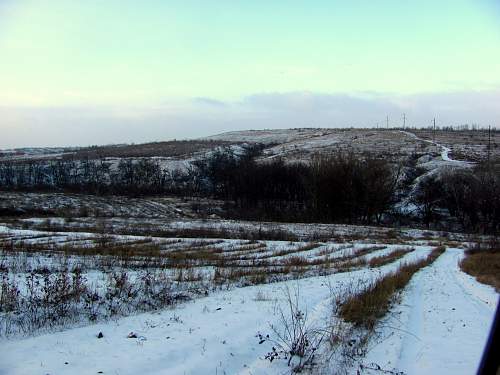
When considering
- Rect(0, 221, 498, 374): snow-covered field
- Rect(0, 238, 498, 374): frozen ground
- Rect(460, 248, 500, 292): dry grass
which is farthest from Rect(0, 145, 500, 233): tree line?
Rect(0, 238, 498, 374): frozen ground

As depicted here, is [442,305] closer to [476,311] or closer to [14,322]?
[476,311]

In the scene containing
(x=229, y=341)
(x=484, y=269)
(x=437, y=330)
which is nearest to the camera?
(x=229, y=341)

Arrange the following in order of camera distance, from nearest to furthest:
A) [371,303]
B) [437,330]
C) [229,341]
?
[229,341] < [437,330] < [371,303]

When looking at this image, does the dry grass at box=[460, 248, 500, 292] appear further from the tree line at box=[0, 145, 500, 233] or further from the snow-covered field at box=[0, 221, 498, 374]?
the tree line at box=[0, 145, 500, 233]

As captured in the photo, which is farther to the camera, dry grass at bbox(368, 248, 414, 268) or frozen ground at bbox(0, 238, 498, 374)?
dry grass at bbox(368, 248, 414, 268)

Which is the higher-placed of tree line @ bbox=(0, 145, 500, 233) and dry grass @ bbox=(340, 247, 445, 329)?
dry grass @ bbox=(340, 247, 445, 329)

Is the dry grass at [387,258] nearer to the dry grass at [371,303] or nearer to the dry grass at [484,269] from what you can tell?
the dry grass at [484,269]

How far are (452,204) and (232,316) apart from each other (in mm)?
56048

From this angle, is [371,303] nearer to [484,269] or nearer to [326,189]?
[484,269]

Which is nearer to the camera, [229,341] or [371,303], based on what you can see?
[229,341]

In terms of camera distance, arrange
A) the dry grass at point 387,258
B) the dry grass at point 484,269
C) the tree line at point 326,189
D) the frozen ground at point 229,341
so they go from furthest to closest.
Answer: the tree line at point 326,189
the dry grass at point 387,258
the dry grass at point 484,269
the frozen ground at point 229,341

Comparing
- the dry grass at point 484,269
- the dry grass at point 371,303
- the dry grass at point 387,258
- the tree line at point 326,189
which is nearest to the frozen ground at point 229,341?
the dry grass at point 371,303

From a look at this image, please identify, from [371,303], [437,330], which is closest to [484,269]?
[371,303]

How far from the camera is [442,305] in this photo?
9.84m
